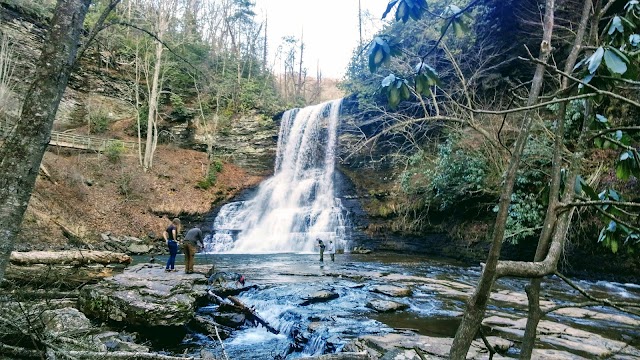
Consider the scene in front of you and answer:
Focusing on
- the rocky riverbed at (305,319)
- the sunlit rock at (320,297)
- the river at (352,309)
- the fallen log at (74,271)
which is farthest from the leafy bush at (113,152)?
the sunlit rock at (320,297)

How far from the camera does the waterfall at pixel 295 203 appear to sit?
19344 millimetres

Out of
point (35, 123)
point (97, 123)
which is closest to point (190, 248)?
point (35, 123)

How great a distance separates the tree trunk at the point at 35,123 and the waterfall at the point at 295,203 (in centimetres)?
1683

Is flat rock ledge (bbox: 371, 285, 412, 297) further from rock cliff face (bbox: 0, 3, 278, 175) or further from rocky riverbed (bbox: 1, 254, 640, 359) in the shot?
rock cliff face (bbox: 0, 3, 278, 175)

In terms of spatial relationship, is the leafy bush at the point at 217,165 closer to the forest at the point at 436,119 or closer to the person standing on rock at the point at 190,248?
the forest at the point at 436,119

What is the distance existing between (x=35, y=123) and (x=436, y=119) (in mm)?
2283

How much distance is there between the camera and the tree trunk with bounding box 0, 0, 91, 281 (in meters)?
2.04

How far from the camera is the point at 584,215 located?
1060 cm

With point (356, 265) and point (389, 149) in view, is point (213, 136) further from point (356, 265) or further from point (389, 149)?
point (356, 265)

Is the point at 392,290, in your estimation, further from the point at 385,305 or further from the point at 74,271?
the point at 74,271

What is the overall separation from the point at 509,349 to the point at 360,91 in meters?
19.1

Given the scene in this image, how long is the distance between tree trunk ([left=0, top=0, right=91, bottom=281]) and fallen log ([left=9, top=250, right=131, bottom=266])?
6930mm

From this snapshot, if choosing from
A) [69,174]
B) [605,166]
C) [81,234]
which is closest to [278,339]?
[605,166]

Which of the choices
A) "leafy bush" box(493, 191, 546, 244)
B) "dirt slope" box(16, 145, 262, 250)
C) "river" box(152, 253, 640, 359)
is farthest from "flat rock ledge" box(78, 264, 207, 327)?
"leafy bush" box(493, 191, 546, 244)
